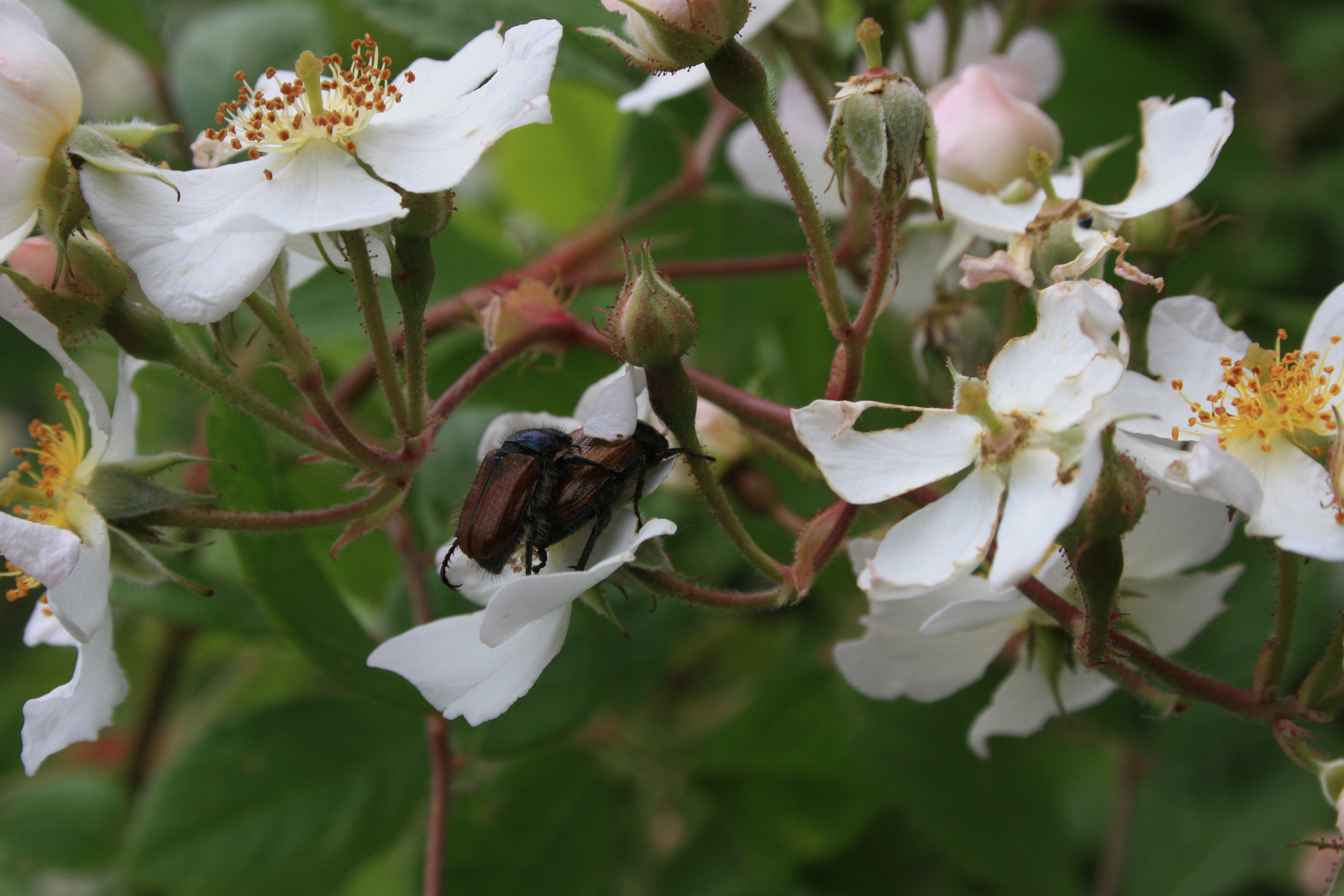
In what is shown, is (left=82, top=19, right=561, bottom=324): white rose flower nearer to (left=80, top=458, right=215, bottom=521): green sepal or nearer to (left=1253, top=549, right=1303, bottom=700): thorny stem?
(left=80, top=458, right=215, bottom=521): green sepal

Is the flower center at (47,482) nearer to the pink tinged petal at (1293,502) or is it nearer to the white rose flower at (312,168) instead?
the white rose flower at (312,168)

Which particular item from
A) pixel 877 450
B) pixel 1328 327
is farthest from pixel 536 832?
pixel 1328 327

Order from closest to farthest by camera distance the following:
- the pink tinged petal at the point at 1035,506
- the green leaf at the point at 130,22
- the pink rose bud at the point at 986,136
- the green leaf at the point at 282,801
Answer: the pink tinged petal at the point at 1035,506
the pink rose bud at the point at 986,136
the green leaf at the point at 282,801
the green leaf at the point at 130,22

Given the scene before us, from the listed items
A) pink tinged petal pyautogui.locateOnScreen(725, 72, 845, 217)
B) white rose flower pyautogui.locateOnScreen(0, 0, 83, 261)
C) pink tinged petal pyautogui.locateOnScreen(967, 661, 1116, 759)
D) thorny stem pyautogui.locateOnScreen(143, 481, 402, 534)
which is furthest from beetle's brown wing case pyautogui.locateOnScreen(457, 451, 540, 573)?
pink tinged petal pyautogui.locateOnScreen(725, 72, 845, 217)

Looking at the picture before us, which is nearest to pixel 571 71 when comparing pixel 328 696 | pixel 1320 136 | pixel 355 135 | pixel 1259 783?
pixel 355 135

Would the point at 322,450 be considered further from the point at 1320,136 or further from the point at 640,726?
the point at 1320,136

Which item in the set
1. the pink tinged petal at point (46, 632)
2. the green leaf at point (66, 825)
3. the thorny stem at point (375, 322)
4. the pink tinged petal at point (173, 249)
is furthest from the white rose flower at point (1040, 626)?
the green leaf at point (66, 825)

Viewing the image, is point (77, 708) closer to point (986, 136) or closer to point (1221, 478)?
point (1221, 478)
